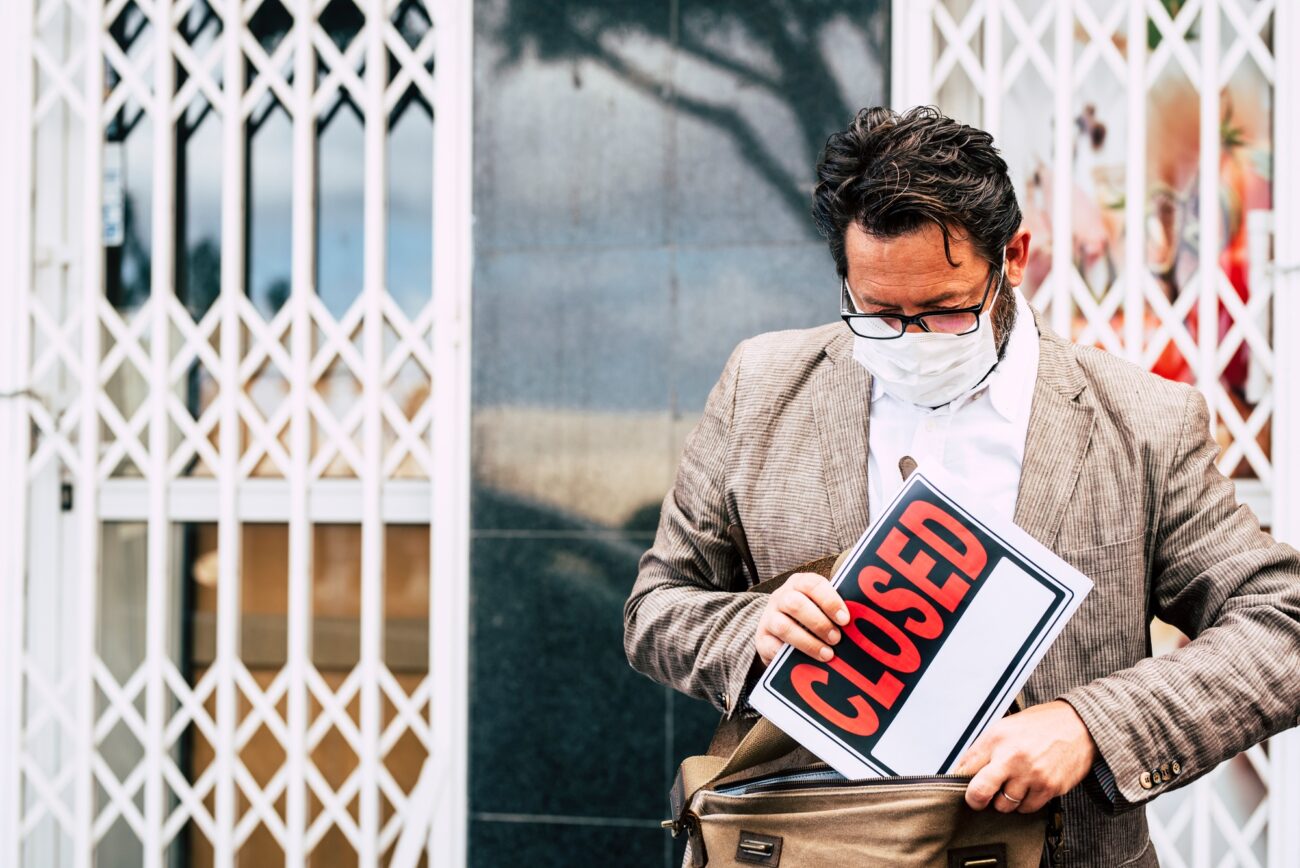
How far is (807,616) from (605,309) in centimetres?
211

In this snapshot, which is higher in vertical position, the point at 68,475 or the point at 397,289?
the point at 397,289

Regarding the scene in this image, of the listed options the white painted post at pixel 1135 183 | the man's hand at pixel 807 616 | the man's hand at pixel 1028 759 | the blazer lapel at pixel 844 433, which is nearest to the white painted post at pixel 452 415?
the blazer lapel at pixel 844 433

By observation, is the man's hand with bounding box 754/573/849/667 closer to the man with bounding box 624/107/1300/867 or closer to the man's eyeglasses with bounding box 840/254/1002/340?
the man with bounding box 624/107/1300/867

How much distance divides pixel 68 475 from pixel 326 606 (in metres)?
1.02

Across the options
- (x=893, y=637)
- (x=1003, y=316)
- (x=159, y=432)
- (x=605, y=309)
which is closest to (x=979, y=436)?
(x=1003, y=316)

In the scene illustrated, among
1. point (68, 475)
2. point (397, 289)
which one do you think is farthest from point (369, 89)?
point (68, 475)

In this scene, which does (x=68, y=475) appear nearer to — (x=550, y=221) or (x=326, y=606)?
(x=326, y=606)

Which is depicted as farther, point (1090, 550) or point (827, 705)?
point (1090, 550)

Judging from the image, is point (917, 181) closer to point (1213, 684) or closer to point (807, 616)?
point (807, 616)

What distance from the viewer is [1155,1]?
3.27 metres

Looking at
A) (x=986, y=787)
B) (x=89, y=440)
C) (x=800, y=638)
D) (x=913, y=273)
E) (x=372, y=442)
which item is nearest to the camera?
(x=986, y=787)

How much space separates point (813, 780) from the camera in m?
1.48

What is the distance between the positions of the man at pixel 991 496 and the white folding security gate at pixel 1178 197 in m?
1.76

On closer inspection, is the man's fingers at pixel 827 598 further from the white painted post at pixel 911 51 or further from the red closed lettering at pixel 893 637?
the white painted post at pixel 911 51
